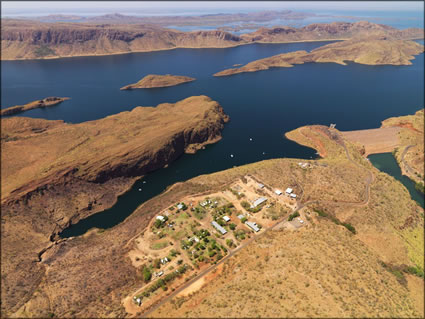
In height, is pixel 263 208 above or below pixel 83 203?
above

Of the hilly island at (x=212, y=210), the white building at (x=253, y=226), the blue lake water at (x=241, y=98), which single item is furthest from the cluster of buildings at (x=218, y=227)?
the blue lake water at (x=241, y=98)

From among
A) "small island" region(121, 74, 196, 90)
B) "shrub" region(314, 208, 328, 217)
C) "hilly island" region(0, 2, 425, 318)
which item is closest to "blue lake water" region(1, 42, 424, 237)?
"hilly island" region(0, 2, 425, 318)


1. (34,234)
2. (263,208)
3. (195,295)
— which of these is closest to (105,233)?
(34,234)

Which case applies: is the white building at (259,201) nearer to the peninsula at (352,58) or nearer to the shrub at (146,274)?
the shrub at (146,274)

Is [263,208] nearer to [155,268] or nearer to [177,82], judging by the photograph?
[155,268]

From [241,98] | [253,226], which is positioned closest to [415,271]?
[253,226]

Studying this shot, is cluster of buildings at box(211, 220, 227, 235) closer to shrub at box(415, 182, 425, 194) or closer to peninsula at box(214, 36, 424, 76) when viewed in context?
shrub at box(415, 182, 425, 194)
